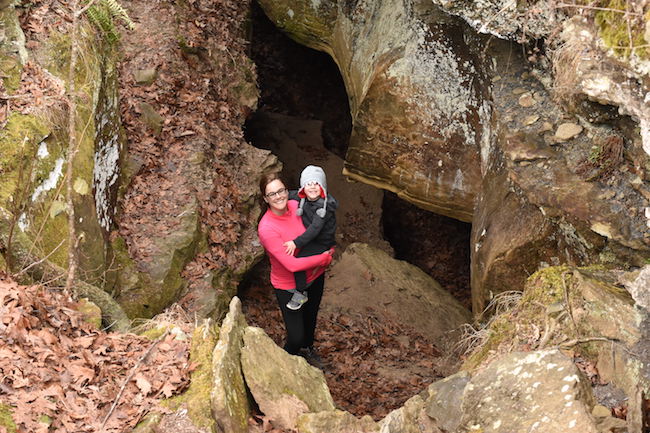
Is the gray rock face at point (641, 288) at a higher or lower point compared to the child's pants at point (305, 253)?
higher

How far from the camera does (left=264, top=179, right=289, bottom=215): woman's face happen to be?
596cm

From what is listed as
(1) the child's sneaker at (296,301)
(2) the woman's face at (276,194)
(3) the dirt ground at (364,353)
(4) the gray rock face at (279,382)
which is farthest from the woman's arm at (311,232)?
(3) the dirt ground at (364,353)

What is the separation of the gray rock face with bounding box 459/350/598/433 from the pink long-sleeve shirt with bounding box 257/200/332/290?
228cm

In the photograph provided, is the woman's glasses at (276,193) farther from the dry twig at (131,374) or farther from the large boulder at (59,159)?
the large boulder at (59,159)

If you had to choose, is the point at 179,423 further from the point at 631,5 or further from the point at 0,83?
the point at 631,5

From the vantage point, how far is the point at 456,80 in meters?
9.15

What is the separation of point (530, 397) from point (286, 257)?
2.85m

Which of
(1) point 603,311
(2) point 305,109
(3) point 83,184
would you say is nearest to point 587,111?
(1) point 603,311

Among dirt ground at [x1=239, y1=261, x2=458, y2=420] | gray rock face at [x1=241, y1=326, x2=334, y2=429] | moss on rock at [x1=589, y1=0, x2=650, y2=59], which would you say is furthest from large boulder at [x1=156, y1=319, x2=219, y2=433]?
moss on rock at [x1=589, y1=0, x2=650, y2=59]

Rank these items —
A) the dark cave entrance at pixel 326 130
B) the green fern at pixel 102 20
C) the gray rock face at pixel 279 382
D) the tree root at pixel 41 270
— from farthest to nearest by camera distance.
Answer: the dark cave entrance at pixel 326 130, the green fern at pixel 102 20, the tree root at pixel 41 270, the gray rock face at pixel 279 382

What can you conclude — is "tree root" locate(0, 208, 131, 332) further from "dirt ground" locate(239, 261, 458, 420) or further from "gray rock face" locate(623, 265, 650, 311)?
"gray rock face" locate(623, 265, 650, 311)

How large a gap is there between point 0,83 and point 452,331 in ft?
24.2

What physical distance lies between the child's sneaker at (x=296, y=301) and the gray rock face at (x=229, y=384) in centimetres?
139

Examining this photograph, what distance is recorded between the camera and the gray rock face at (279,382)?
4723 mm
